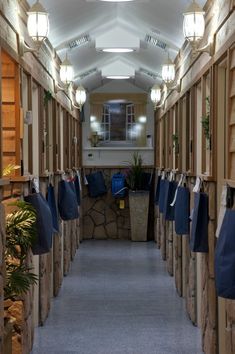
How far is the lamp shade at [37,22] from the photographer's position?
546 centimetres

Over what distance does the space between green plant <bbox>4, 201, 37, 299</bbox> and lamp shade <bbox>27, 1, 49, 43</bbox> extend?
1.54 metres

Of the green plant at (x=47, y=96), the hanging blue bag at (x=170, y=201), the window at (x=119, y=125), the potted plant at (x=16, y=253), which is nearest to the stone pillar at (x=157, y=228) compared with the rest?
the window at (x=119, y=125)

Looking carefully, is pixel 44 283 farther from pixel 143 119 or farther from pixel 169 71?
pixel 143 119

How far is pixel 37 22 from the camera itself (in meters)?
5.48

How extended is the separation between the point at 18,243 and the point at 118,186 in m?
8.95

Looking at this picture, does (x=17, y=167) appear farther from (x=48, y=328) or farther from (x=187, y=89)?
(x=187, y=89)

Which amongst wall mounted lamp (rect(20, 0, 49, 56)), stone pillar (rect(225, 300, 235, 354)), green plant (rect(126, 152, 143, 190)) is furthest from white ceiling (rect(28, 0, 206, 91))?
green plant (rect(126, 152, 143, 190))

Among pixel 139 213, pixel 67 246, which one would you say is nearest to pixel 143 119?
pixel 139 213

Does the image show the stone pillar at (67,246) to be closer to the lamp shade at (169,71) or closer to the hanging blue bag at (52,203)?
the hanging blue bag at (52,203)

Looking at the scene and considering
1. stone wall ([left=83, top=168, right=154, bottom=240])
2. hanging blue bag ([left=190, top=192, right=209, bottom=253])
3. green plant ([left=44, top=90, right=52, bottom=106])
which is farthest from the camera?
stone wall ([left=83, top=168, right=154, bottom=240])

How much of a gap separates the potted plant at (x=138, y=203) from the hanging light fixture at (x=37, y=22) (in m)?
7.84

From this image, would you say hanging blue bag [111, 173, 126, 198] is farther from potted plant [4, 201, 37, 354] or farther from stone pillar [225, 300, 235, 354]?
stone pillar [225, 300, 235, 354]

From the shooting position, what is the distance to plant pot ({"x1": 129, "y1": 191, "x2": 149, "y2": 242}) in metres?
13.2

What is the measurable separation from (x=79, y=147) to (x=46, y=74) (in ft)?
19.8
